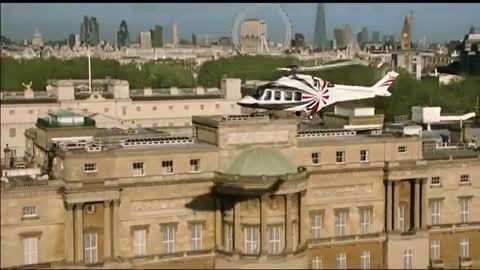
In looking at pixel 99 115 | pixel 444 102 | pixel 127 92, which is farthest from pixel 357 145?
pixel 444 102

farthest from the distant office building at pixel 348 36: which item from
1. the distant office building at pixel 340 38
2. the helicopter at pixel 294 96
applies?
the helicopter at pixel 294 96

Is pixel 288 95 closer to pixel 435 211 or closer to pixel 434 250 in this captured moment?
pixel 435 211

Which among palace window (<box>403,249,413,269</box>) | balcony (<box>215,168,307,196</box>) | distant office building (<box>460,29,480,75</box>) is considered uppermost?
distant office building (<box>460,29,480,75</box>)

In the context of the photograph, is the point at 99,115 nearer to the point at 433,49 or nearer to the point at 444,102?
the point at 444,102

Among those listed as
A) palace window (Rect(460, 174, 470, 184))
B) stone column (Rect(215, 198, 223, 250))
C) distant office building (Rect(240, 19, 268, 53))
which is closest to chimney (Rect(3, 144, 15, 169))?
stone column (Rect(215, 198, 223, 250))

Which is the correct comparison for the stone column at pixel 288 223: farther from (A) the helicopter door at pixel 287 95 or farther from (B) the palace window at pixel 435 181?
(B) the palace window at pixel 435 181

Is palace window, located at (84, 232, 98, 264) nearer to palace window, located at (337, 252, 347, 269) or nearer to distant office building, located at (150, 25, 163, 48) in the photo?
palace window, located at (337, 252, 347, 269)

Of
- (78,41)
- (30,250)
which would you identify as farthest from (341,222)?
(78,41)
